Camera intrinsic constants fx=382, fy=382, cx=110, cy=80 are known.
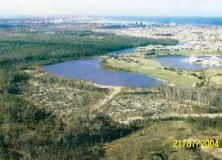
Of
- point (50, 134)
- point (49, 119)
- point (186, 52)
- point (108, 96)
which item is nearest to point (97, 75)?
point (108, 96)

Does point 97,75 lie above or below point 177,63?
below

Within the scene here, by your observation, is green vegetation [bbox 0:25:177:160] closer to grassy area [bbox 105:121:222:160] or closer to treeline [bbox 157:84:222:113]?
grassy area [bbox 105:121:222:160]

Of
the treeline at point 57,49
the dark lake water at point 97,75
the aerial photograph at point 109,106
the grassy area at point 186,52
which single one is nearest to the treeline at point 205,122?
the aerial photograph at point 109,106

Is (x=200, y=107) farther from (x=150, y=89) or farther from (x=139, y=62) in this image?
(x=139, y=62)
